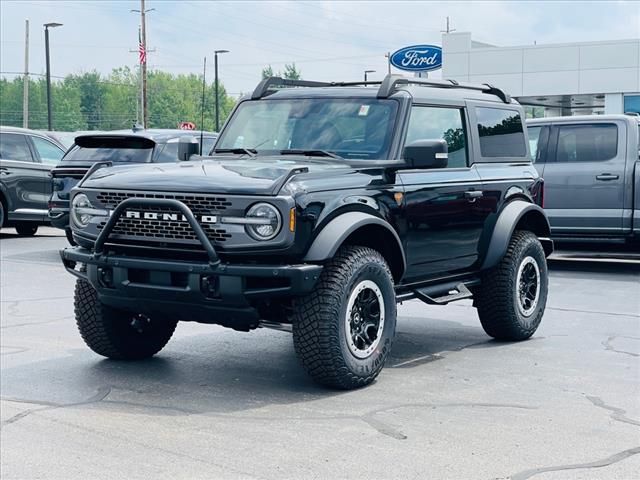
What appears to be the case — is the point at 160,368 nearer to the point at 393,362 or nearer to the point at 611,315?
the point at 393,362

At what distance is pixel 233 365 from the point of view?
289 inches

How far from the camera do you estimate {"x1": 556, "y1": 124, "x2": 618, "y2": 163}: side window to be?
13180 millimetres

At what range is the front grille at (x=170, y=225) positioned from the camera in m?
6.14

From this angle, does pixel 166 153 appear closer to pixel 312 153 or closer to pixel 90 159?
pixel 90 159

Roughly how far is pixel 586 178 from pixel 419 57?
21880mm

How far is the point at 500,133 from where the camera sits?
8.63 m

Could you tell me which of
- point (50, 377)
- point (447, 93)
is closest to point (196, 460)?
point (50, 377)

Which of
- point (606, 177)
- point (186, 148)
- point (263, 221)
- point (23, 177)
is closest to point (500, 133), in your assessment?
point (186, 148)

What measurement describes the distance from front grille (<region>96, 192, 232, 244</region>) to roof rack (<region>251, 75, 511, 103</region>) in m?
1.86

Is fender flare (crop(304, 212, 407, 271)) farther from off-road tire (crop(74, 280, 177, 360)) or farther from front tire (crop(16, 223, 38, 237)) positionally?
front tire (crop(16, 223, 38, 237))

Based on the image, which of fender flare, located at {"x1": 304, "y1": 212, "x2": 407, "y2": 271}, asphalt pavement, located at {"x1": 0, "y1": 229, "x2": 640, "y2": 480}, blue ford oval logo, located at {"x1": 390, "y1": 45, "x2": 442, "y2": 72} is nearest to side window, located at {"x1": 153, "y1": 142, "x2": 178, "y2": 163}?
asphalt pavement, located at {"x1": 0, "y1": 229, "x2": 640, "y2": 480}

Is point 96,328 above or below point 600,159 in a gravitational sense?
below

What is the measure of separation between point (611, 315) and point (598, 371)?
2.77 meters

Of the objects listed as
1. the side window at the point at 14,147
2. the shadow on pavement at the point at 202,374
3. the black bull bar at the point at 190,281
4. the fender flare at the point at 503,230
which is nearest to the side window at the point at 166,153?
the shadow on pavement at the point at 202,374
